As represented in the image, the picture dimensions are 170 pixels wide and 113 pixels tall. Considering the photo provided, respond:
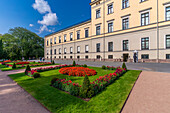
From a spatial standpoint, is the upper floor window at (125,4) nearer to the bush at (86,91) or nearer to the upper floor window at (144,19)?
the upper floor window at (144,19)

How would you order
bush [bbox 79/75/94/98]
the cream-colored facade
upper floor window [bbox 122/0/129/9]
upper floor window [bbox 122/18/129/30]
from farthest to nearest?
upper floor window [bbox 122/18/129/30] < upper floor window [bbox 122/0/129/9] < the cream-colored facade < bush [bbox 79/75/94/98]

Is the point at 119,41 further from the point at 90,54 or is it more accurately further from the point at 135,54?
the point at 90,54

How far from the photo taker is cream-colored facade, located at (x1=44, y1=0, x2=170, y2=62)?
17.0m

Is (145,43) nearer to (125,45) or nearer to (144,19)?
(125,45)

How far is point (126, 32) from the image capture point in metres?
21.3

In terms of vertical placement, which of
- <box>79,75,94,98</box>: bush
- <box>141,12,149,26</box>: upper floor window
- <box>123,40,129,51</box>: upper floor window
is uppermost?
<box>141,12,149,26</box>: upper floor window

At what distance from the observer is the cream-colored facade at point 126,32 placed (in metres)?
17.0

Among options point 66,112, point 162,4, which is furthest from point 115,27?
point 66,112

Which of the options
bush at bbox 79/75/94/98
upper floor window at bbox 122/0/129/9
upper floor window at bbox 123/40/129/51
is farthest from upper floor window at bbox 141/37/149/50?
bush at bbox 79/75/94/98

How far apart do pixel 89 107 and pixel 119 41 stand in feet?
73.8

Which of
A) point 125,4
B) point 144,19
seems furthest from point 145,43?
point 125,4

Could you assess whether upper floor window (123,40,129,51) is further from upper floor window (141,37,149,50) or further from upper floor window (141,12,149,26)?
upper floor window (141,12,149,26)

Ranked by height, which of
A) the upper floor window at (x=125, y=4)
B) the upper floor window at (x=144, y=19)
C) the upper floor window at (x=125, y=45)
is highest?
the upper floor window at (x=125, y=4)

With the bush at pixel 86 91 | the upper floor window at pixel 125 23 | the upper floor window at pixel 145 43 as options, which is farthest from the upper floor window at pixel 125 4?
the bush at pixel 86 91
